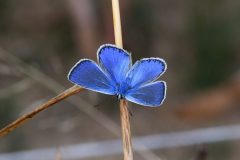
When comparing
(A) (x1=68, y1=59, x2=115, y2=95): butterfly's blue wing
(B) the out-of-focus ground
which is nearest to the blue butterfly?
(A) (x1=68, y1=59, x2=115, y2=95): butterfly's blue wing

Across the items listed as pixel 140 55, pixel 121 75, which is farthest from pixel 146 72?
pixel 140 55

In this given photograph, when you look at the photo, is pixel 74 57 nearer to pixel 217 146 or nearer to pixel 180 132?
pixel 180 132

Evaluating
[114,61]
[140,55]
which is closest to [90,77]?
[114,61]

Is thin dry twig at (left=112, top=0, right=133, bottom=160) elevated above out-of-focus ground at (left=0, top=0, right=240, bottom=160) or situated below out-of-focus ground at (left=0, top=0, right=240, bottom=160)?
below

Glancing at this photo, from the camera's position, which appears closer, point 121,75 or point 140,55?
point 121,75

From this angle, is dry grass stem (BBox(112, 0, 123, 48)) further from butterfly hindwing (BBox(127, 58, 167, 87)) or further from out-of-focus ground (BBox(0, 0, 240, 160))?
out-of-focus ground (BBox(0, 0, 240, 160))

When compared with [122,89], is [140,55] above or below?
above

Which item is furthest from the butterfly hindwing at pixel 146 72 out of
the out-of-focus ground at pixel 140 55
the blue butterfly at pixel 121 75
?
the out-of-focus ground at pixel 140 55

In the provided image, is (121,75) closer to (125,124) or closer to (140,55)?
(125,124)

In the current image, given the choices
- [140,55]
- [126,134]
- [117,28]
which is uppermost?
[140,55]
